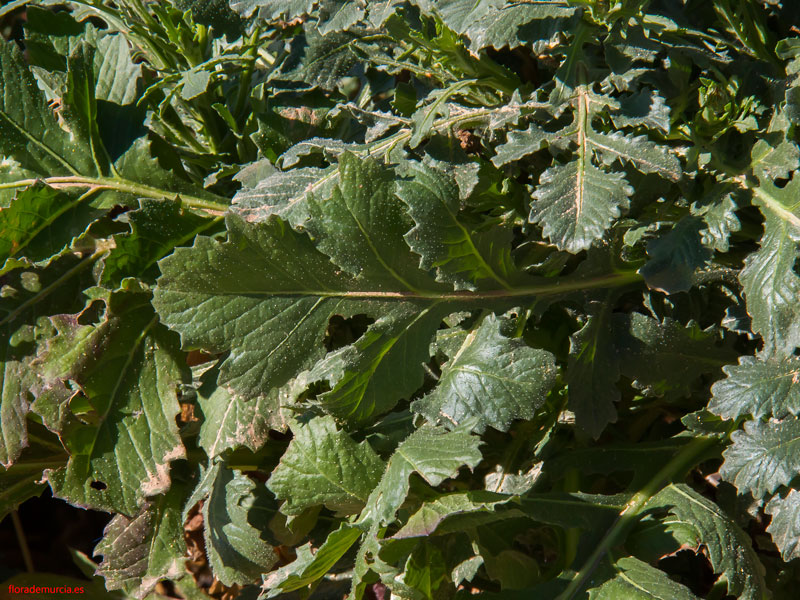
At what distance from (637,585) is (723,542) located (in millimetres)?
153

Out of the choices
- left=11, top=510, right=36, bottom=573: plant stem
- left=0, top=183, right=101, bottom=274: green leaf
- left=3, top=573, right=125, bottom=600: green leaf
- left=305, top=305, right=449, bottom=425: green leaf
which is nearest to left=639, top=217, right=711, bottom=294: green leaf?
left=305, top=305, right=449, bottom=425: green leaf

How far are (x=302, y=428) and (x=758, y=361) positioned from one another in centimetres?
76

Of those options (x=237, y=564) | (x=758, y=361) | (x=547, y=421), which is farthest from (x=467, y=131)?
(x=237, y=564)

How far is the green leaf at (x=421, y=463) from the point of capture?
1174 millimetres

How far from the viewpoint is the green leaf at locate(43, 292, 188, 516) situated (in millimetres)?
1433

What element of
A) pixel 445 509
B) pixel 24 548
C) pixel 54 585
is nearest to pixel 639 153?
pixel 445 509

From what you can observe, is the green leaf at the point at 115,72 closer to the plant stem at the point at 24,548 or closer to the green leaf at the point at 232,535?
the green leaf at the point at 232,535

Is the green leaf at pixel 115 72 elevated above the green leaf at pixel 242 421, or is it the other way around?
the green leaf at pixel 115 72

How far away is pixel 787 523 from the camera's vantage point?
47.6 inches

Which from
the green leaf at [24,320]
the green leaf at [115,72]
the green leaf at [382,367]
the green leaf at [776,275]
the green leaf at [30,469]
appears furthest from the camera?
the green leaf at [30,469]

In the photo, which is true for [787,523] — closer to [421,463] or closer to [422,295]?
[421,463]

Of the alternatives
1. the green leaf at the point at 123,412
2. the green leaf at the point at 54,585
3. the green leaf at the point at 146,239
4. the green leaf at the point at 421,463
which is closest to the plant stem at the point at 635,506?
the green leaf at the point at 421,463

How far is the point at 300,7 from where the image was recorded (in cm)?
144

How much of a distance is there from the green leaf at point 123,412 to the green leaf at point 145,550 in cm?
16
